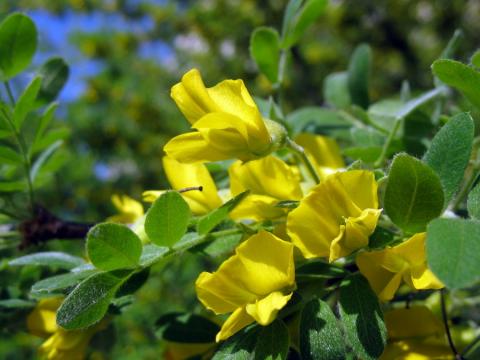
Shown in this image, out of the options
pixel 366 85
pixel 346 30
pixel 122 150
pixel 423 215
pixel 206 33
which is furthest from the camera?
pixel 206 33

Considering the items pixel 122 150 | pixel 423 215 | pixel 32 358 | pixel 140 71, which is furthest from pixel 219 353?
pixel 140 71

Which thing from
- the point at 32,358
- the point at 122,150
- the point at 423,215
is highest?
the point at 423,215

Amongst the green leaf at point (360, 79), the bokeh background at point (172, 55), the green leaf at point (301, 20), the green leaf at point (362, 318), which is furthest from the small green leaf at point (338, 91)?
the bokeh background at point (172, 55)

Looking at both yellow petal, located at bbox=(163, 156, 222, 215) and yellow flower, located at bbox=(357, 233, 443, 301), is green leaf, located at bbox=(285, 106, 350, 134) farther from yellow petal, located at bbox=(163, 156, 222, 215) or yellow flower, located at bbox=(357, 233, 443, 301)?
yellow flower, located at bbox=(357, 233, 443, 301)

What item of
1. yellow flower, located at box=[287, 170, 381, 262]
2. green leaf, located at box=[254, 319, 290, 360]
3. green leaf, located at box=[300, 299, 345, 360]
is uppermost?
yellow flower, located at box=[287, 170, 381, 262]

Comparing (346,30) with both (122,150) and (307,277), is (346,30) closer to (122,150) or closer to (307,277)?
(122,150)

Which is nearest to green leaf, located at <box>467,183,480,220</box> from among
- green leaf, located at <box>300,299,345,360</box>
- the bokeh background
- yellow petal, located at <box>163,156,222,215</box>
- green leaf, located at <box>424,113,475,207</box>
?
green leaf, located at <box>424,113,475,207</box>

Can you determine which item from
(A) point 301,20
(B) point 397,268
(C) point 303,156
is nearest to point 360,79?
(A) point 301,20
